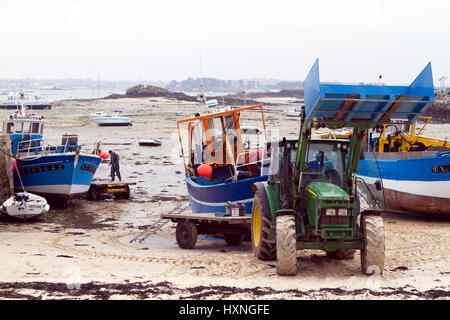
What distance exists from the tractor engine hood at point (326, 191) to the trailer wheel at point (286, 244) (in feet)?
1.92

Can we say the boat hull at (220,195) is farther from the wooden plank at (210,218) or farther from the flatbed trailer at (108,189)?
the flatbed trailer at (108,189)

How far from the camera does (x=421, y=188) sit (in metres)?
17.8

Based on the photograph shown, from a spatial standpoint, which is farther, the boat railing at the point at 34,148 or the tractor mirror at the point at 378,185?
the boat railing at the point at 34,148

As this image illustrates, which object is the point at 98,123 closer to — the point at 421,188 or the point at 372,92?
the point at 421,188

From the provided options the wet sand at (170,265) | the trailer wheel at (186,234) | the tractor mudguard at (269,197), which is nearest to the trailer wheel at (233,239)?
the wet sand at (170,265)

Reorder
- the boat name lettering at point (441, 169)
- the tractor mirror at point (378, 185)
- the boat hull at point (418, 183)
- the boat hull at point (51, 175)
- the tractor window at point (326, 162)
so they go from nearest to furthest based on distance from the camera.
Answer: the tractor mirror at point (378, 185) → the tractor window at point (326, 162) → the boat name lettering at point (441, 169) → the boat hull at point (418, 183) → the boat hull at point (51, 175)

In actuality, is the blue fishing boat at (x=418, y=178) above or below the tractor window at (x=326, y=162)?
below

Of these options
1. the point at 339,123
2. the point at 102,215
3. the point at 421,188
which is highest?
the point at 339,123

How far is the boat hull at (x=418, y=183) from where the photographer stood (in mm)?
17281

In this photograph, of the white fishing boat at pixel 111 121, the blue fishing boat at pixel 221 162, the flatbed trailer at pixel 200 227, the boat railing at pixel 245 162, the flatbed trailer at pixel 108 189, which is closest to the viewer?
the flatbed trailer at pixel 200 227

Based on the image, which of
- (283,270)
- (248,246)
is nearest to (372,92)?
(283,270)

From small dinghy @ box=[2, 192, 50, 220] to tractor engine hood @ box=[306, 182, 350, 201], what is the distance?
32.9 ft

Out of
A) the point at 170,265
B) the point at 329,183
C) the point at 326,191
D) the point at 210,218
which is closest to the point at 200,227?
the point at 210,218
